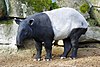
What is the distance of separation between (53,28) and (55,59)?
0.76 m

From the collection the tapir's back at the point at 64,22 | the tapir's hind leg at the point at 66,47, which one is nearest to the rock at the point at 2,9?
the tapir's back at the point at 64,22

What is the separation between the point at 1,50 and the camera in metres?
7.75

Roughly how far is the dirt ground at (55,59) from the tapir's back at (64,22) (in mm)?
649

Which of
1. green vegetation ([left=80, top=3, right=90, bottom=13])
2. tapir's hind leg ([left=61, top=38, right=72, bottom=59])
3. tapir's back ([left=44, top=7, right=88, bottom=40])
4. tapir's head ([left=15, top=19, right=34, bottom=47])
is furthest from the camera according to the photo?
green vegetation ([left=80, top=3, right=90, bottom=13])

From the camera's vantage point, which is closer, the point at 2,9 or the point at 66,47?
the point at 66,47

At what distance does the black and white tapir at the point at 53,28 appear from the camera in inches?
277

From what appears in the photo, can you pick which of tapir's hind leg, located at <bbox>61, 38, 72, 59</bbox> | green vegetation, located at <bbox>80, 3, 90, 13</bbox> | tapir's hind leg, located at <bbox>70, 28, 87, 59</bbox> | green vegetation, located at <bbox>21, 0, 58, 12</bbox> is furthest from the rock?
green vegetation, located at <bbox>80, 3, 90, 13</bbox>

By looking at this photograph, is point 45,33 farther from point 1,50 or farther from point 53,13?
point 1,50

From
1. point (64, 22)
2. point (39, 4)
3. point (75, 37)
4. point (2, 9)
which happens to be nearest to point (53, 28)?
point (64, 22)

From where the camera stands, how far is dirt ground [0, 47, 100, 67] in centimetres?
649

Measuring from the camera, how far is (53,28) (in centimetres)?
717

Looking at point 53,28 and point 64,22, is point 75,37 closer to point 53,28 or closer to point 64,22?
point 64,22

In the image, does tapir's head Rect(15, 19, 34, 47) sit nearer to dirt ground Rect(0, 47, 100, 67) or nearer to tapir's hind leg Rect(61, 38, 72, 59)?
dirt ground Rect(0, 47, 100, 67)

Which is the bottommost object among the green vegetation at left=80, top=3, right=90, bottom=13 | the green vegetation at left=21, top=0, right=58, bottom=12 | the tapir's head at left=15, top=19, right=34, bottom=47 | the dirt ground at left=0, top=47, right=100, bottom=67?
the dirt ground at left=0, top=47, right=100, bottom=67
